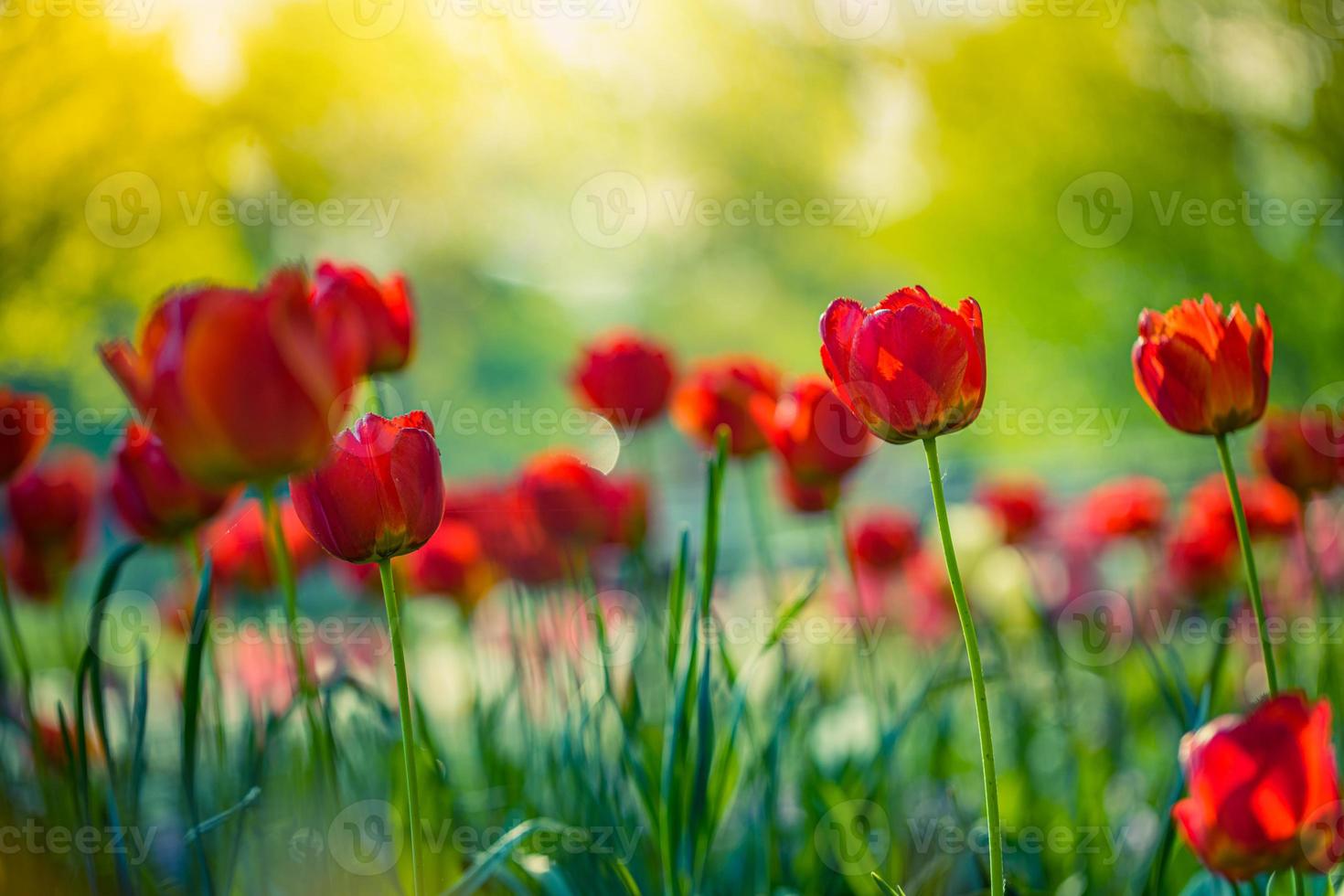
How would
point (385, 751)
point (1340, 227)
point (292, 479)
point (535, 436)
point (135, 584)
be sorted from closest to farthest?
point (292, 479), point (385, 751), point (1340, 227), point (135, 584), point (535, 436)

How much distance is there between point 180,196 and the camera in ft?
13.7

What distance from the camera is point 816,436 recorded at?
1188 mm

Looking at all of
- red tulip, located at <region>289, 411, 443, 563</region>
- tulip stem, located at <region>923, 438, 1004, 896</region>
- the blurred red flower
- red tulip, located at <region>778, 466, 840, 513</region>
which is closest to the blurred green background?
the blurred red flower

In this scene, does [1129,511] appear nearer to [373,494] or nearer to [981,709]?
[981,709]

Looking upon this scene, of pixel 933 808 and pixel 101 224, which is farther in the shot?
pixel 101 224

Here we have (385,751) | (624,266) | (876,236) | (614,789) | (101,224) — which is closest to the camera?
(614,789)

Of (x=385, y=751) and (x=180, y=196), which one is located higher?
(x=180, y=196)

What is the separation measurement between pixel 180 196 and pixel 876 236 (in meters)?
3.92

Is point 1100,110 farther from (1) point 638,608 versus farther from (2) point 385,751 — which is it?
(2) point 385,751

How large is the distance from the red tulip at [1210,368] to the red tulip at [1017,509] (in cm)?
129

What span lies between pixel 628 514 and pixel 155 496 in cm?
61

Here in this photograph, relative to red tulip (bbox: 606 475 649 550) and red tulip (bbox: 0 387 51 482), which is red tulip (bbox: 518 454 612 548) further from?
red tulip (bbox: 0 387 51 482)

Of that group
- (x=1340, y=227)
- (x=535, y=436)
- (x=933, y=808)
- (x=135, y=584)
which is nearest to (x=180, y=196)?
(x=933, y=808)

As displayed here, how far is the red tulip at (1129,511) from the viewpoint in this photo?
6.19 ft
